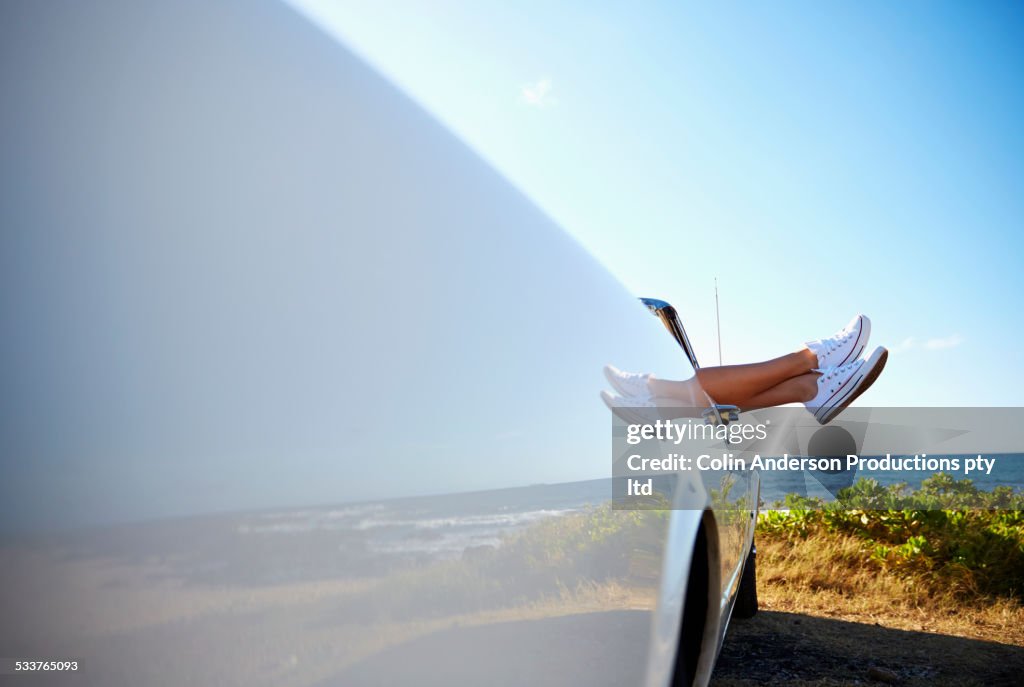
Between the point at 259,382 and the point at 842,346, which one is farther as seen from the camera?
the point at 842,346

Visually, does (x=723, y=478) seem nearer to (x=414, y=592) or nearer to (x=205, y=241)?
(x=414, y=592)

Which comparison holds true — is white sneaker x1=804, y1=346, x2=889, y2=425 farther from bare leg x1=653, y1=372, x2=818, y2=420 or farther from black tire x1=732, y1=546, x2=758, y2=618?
black tire x1=732, y1=546, x2=758, y2=618

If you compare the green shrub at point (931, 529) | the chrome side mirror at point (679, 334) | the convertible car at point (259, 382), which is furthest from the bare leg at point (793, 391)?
the green shrub at point (931, 529)

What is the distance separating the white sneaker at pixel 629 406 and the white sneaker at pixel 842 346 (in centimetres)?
175

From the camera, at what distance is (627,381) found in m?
1.34

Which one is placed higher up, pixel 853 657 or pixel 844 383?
pixel 844 383

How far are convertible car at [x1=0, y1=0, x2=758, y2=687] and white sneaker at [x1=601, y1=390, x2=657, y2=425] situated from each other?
242 millimetres

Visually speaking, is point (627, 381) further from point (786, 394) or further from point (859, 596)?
point (859, 596)

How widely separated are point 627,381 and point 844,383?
1.82 meters

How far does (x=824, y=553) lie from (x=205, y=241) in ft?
16.4

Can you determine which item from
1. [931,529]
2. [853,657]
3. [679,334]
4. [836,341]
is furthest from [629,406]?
[931,529]

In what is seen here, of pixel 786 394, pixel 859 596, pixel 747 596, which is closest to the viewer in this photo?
pixel 786 394

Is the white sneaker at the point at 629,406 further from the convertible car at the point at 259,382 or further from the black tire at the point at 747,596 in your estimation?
the black tire at the point at 747,596

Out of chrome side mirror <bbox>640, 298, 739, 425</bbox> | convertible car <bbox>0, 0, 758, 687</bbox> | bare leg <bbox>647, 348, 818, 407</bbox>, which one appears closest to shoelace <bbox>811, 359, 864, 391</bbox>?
bare leg <bbox>647, 348, 818, 407</bbox>
